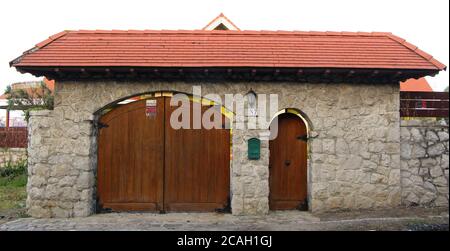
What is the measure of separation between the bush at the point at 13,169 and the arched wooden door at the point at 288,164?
25.1 ft

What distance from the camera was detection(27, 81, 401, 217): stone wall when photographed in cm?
671

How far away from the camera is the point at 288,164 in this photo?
7.18 meters

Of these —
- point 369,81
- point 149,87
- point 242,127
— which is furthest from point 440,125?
point 149,87

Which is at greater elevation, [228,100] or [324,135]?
[228,100]

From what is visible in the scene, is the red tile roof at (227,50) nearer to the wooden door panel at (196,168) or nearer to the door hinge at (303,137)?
the wooden door panel at (196,168)

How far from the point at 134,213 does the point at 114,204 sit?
18.0 inches

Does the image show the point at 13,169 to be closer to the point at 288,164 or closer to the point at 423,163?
the point at 288,164

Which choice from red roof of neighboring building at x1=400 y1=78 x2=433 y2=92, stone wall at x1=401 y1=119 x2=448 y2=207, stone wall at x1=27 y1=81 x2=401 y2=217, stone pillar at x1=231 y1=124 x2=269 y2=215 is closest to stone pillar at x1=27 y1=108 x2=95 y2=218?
stone wall at x1=27 y1=81 x2=401 y2=217

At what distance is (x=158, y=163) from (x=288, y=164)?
259 centimetres

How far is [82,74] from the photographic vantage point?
673 centimetres

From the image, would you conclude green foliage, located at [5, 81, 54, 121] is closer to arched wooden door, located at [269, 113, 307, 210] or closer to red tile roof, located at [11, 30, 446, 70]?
red tile roof, located at [11, 30, 446, 70]

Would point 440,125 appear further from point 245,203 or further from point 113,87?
point 113,87

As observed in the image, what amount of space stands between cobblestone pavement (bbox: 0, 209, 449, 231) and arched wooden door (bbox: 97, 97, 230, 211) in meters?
0.30

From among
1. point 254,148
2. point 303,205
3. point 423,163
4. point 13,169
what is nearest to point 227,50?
point 254,148
